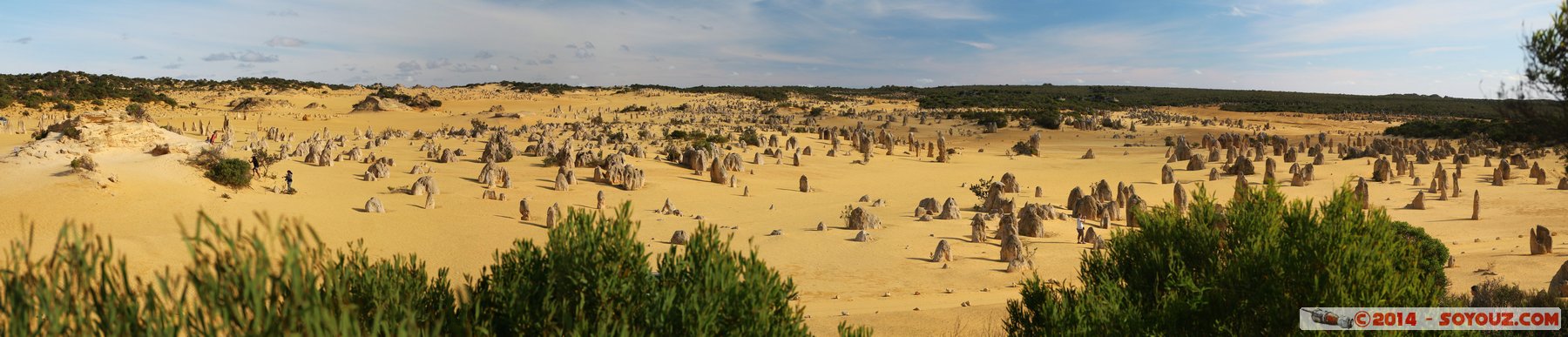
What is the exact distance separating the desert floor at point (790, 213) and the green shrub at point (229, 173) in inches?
10.0

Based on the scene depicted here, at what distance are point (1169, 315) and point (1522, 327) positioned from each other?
4213 millimetres

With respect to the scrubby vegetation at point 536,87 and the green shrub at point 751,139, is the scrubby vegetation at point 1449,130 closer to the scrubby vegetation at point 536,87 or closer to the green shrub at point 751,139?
the green shrub at point 751,139

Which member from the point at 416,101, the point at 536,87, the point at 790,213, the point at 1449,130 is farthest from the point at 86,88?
the point at 1449,130

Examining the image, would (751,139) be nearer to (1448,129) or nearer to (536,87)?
(1448,129)

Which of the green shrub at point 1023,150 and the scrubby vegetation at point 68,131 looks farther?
the green shrub at point 1023,150

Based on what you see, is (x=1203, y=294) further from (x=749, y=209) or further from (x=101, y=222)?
(x=101, y=222)

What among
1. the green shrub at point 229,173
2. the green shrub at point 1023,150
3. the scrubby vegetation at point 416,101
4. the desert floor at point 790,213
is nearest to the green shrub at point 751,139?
the desert floor at point 790,213

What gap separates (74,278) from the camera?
414cm

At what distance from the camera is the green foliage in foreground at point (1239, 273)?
22.5 feet

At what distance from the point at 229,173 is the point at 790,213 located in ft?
39.8

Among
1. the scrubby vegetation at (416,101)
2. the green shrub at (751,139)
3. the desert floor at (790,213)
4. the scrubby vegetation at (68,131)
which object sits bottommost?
the desert floor at (790,213)

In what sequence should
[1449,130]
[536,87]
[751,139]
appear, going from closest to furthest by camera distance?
[751,139]
[1449,130]
[536,87]

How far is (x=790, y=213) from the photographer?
20.7m

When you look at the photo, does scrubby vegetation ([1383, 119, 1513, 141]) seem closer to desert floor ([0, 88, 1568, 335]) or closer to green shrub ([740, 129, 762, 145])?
desert floor ([0, 88, 1568, 335])
